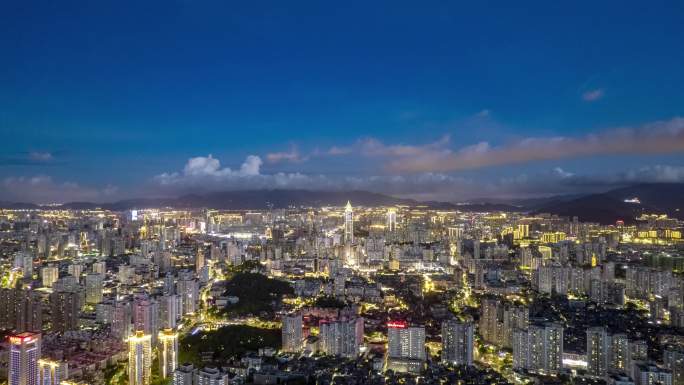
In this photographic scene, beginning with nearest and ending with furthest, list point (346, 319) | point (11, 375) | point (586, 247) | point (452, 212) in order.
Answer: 1. point (11, 375)
2. point (346, 319)
3. point (586, 247)
4. point (452, 212)

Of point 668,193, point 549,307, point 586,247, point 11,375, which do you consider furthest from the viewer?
point 668,193

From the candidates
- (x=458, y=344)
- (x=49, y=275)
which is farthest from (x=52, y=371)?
(x=49, y=275)

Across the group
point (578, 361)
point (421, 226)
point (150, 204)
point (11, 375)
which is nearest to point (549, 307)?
point (578, 361)

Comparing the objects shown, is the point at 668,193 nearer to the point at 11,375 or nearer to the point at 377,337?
the point at 377,337

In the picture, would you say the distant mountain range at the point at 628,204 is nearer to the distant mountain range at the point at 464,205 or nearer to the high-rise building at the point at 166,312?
the distant mountain range at the point at 464,205

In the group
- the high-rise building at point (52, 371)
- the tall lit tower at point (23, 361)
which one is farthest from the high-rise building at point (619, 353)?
the tall lit tower at point (23, 361)

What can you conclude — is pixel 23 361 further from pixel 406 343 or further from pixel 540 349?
pixel 540 349
